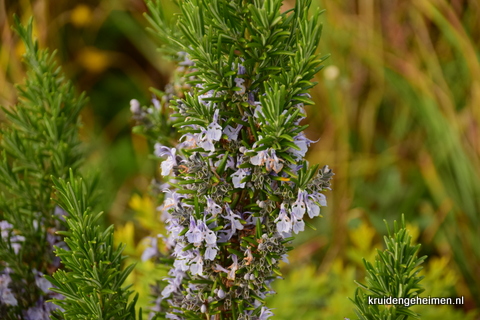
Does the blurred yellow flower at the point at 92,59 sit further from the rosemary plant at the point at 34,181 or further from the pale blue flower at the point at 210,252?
the pale blue flower at the point at 210,252

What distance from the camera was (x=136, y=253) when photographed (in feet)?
2.88

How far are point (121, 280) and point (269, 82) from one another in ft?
0.80

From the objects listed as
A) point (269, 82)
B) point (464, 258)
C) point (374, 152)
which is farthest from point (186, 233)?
point (374, 152)

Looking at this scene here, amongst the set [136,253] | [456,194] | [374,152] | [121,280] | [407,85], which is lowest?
[121,280]

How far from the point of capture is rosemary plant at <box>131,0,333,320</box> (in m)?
0.38

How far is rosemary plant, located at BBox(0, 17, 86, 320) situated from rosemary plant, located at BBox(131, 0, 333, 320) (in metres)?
0.19

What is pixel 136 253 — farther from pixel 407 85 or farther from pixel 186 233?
pixel 407 85

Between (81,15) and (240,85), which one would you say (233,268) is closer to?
(240,85)

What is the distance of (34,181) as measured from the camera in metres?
0.56

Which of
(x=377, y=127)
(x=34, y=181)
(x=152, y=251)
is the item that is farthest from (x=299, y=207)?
(x=377, y=127)

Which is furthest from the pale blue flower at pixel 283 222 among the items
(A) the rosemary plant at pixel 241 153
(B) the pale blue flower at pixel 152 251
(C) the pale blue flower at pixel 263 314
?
(B) the pale blue flower at pixel 152 251

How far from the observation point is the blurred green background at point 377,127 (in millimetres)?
1166

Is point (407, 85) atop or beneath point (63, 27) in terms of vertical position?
beneath

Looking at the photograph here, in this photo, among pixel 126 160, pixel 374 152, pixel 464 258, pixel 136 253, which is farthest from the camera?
pixel 126 160
